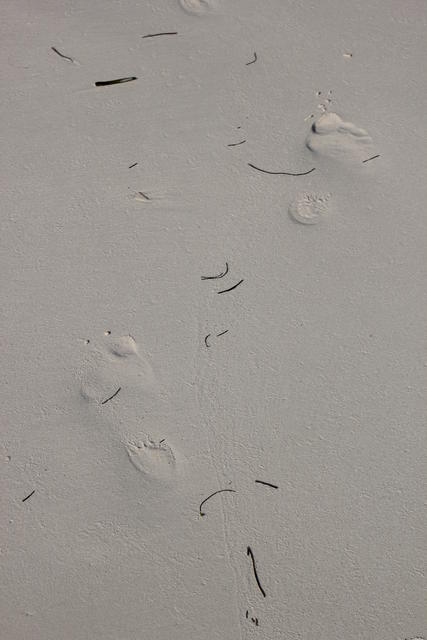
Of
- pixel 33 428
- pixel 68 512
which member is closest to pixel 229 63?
pixel 33 428

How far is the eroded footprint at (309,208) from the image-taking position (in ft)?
4.96

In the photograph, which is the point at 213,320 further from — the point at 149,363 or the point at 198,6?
the point at 198,6

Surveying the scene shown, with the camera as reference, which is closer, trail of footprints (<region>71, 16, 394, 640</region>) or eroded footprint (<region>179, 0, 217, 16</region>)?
trail of footprints (<region>71, 16, 394, 640</region>)

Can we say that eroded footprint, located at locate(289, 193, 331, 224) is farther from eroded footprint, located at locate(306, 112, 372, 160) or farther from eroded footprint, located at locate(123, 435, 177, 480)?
eroded footprint, located at locate(123, 435, 177, 480)

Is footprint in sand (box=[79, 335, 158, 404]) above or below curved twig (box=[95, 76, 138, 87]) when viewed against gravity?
below

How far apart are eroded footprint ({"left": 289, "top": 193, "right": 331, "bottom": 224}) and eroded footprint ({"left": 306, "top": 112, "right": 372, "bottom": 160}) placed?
4.5 inches

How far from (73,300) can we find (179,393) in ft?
1.10

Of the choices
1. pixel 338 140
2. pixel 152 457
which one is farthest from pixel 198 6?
pixel 152 457

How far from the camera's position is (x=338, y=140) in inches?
61.1

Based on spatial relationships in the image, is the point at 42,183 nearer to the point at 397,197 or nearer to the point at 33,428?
the point at 33,428

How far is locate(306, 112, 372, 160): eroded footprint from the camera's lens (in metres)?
1.54

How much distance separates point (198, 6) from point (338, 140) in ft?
1.76

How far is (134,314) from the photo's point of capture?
147cm

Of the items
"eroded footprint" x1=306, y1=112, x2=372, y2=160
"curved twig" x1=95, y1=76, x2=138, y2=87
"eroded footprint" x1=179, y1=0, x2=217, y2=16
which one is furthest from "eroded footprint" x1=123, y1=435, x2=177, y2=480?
"eroded footprint" x1=179, y1=0, x2=217, y2=16
